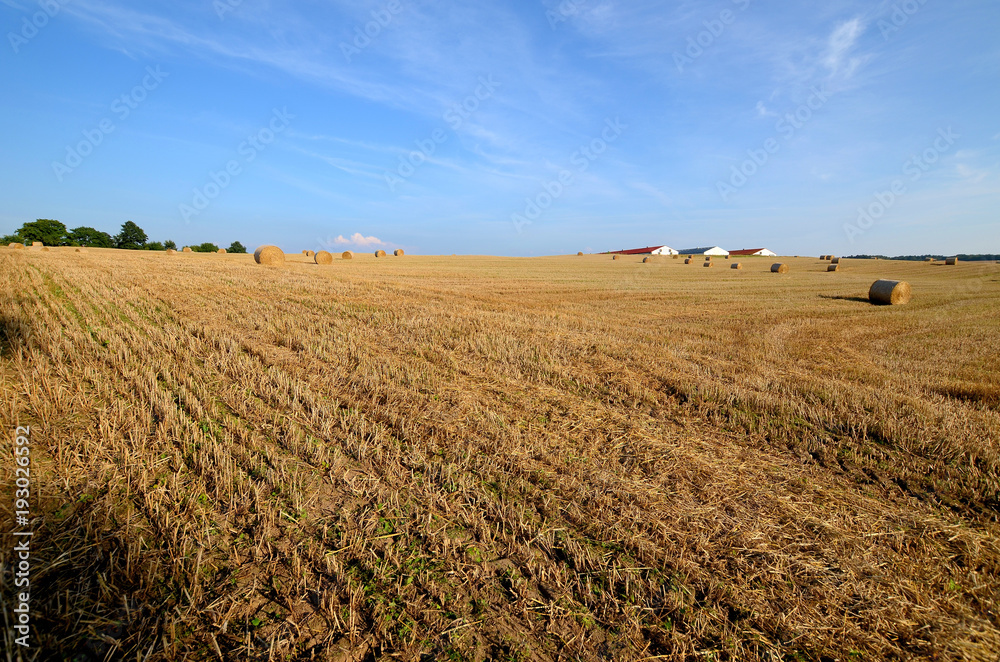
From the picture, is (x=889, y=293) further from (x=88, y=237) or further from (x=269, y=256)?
(x=88, y=237)

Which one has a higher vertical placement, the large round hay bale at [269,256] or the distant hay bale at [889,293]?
the large round hay bale at [269,256]

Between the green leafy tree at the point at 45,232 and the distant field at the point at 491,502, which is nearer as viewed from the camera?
the distant field at the point at 491,502

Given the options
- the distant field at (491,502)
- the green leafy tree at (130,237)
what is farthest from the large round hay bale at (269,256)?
the green leafy tree at (130,237)

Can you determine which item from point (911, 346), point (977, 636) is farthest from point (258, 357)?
point (911, 346)

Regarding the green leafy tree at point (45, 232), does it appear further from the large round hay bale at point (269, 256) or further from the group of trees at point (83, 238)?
the large round hay bale at point (269, 256)

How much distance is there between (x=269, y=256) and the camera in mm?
30562

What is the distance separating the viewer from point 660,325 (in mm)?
11039

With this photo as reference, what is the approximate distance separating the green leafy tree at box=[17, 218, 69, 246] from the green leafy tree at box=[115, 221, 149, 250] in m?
6.78

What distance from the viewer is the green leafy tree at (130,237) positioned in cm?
7444

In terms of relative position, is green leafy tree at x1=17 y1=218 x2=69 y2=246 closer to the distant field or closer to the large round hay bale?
the large round hay bale

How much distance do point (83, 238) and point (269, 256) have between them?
65.9 m

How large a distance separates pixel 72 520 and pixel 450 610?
2.44m

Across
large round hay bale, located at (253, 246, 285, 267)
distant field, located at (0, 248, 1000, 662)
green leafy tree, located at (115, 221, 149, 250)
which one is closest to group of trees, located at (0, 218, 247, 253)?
green leafy tree, located at (115, 221, 149, 250)

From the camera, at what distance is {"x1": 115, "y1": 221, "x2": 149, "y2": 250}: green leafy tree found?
2931 inches
